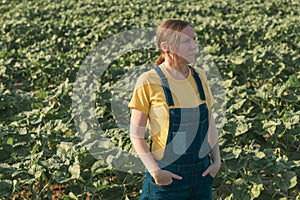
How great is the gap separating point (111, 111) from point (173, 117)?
3.85m

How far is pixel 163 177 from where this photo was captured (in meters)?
3.12

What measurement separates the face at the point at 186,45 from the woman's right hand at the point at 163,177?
2.39 feet

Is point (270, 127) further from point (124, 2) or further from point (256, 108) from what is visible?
point (124, 2)

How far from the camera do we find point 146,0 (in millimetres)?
21047

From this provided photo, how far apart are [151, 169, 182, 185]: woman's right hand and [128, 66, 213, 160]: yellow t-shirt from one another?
113mm

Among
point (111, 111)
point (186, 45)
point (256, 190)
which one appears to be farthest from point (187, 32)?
point (111, 111)

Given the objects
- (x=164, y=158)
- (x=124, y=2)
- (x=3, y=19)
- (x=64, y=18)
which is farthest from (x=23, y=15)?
(x=164, y=158)

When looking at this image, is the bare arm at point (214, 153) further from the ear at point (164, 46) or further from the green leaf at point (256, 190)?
the green leaf at point (256, 190)

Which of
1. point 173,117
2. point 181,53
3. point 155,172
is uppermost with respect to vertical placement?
point 181,53

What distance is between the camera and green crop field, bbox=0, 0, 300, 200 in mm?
4578

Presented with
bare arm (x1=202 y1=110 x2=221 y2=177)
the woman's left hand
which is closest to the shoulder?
bare arm (x1=202 y1=110 x2=221 y2=177)

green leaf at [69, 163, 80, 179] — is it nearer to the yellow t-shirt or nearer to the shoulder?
the yellow t-shirt

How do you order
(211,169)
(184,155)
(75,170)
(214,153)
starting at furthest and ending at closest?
(75,170)
(214,153)
(211,169)
(184,155)

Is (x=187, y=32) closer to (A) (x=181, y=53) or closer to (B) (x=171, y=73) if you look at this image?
(A) (x=181, y=53)
